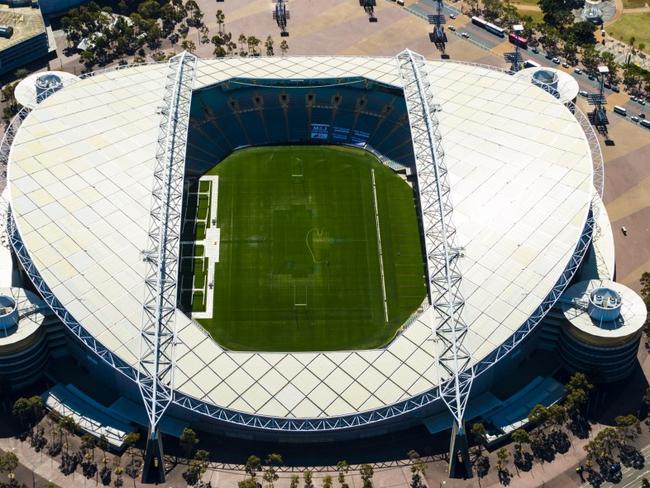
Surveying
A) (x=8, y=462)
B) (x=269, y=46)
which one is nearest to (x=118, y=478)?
(x=8, y=462)

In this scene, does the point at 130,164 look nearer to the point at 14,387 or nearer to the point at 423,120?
the point at 14,387

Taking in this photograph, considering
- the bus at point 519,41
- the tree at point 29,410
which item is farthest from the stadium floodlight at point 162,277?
the bus at point 519,41

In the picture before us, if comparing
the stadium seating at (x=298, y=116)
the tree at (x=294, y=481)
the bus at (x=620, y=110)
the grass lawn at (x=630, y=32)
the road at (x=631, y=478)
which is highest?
the stadium seating at (x=298, y=116)

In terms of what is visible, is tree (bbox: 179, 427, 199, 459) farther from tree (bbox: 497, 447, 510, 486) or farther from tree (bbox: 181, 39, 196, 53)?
tree (bbox: 181, 39, 196, 53)

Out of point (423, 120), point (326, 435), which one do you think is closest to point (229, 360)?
point (326, 435)

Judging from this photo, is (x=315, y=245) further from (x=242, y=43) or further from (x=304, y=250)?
(x=242, y=43)

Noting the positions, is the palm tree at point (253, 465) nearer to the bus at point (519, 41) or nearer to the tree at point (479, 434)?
the tree at point (479, 434)
